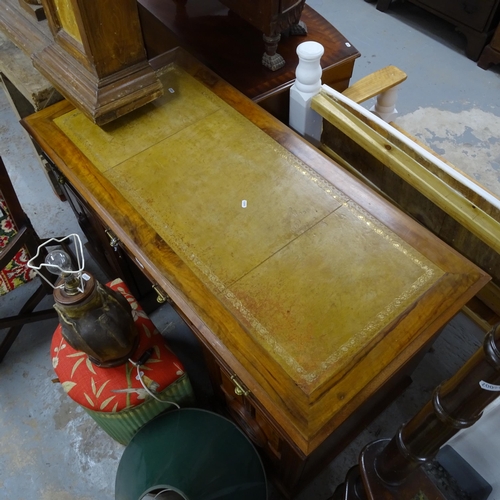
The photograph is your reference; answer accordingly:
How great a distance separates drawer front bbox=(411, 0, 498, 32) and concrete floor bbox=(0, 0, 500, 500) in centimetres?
18

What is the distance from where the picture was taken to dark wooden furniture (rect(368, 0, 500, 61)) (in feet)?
7.47

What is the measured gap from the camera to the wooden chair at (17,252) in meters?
1.24

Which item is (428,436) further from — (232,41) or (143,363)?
(232,41)

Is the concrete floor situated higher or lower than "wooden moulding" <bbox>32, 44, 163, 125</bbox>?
lower

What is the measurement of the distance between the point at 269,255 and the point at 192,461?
1.64 ft

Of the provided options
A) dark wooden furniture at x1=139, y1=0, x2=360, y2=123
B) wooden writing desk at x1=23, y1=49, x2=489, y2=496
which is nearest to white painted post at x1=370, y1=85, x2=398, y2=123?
dark wooden furniture at x1=139, y1=0, x2=360, y2=123

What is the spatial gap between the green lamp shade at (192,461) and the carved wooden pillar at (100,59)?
767 millimetres

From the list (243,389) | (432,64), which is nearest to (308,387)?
(243,389)

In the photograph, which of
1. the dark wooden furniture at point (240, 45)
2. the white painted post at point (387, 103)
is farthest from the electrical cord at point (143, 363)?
the white painted post at point (387, 103)

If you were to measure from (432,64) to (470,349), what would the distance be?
1620 millimetres

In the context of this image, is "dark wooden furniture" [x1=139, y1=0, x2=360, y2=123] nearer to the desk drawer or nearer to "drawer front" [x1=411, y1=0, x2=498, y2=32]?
the desk drawer

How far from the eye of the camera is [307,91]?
4.29 ft

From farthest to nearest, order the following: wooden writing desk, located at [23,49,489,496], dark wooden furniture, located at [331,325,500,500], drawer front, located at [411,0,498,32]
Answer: drawer front, located at [411,0,498,32], wooden writing desk, located at [23,49,489,496], dark wooden furniture, located at [331,325,500,500]

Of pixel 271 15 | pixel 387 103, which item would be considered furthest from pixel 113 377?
pixel 387 103
